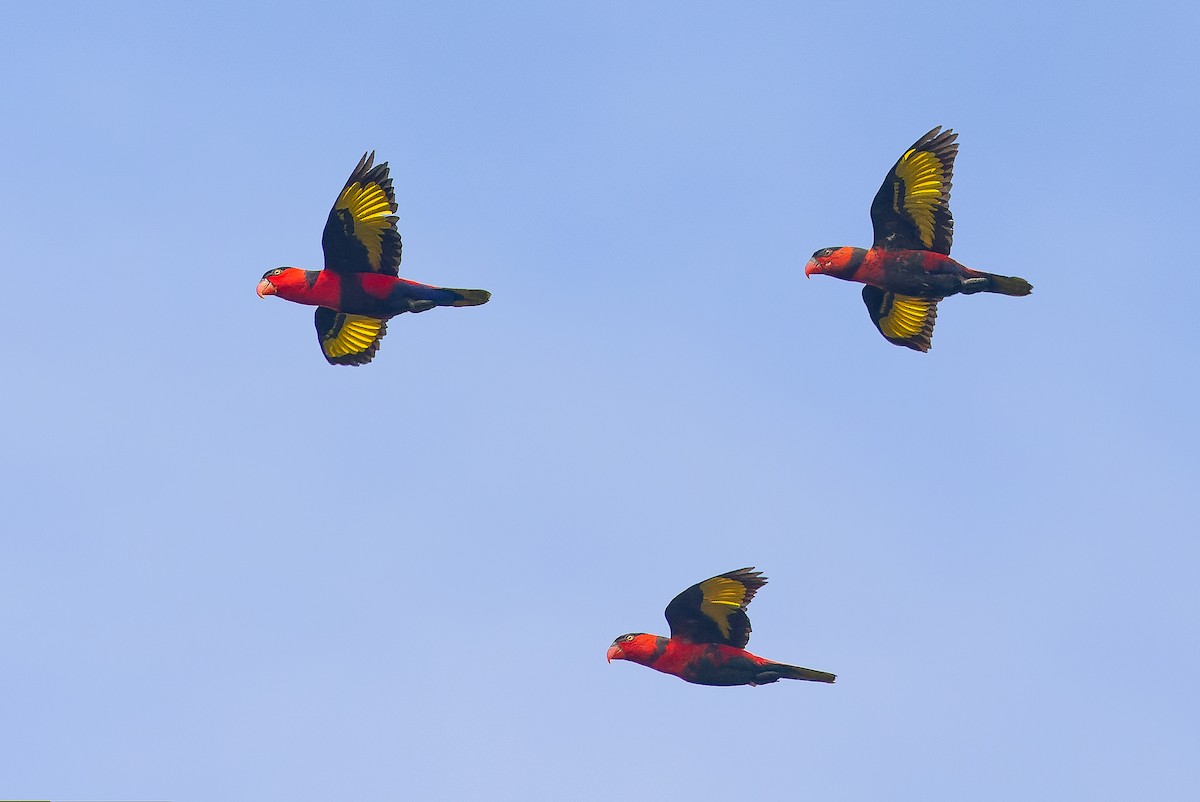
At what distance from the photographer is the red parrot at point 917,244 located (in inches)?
1145

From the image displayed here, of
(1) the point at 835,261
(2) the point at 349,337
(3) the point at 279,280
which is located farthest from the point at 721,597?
(3) the point at 279,280

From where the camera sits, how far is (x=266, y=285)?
29156 millimetres

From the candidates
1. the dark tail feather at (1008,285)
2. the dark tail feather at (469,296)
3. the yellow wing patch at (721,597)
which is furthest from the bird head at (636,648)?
the dark tail feather at (1008,285)

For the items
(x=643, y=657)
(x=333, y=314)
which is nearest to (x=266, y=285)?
(x=333, y=314)

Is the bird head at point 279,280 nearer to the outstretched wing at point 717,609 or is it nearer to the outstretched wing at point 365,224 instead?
the outstretched wing at point 365,224

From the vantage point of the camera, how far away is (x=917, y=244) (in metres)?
29.3

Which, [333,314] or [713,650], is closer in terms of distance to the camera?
[713,650]

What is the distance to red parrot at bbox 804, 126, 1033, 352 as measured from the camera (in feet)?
95.5

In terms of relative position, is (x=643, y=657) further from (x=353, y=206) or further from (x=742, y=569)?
(x=353, y=206)

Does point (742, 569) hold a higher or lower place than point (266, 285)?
lower

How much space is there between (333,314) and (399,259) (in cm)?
203

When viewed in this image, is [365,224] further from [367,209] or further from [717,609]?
[717,609]

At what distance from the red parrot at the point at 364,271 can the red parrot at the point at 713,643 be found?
5.65m

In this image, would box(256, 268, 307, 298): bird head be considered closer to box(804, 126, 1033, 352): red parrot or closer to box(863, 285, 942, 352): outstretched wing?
box(804, 126, 1033, 352): red parrot
